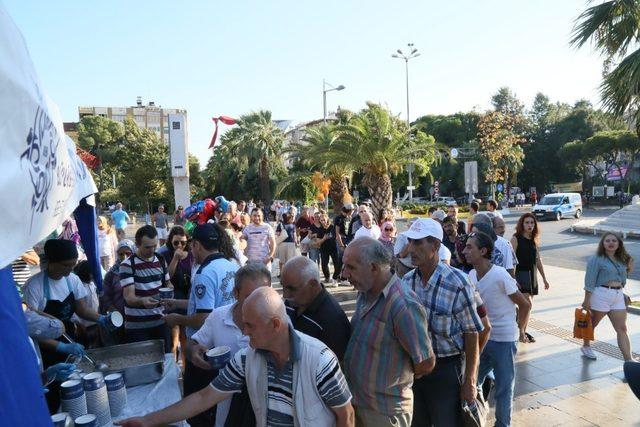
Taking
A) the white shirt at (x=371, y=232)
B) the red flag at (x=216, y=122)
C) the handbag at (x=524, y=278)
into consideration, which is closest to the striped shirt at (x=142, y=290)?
the white shirt at (x=371, y=232)

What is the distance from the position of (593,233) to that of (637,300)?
13597 millimetres

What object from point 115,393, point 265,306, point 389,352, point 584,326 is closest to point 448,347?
point 389,352

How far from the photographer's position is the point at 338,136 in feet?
58.4

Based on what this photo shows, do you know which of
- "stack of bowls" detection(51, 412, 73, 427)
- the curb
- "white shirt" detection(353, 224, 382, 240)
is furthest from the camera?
"white shirt" detection(353, 224, 382, 240)

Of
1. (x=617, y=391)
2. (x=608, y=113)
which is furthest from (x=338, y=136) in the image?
(x=617, y=391)

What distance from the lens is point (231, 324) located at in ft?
9.77

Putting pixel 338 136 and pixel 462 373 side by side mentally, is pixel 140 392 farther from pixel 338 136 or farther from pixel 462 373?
pixel 338 136

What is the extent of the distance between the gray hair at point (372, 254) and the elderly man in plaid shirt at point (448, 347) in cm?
43

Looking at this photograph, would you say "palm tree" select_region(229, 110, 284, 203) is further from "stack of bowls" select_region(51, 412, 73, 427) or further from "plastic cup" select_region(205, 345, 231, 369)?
"stack of bowls" select_region(51, 412, 73, 427)

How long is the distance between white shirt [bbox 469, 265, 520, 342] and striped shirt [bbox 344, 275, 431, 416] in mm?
1521

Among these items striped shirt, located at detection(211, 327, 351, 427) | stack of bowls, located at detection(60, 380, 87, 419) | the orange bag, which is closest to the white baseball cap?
striped shirt, located at detection(211, 327, 351, 427)

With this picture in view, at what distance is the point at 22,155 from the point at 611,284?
5691 mm

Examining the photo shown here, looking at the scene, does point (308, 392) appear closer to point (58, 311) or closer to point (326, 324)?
point (326, 324)

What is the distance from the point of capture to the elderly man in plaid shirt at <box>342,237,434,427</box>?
8.29 ft
